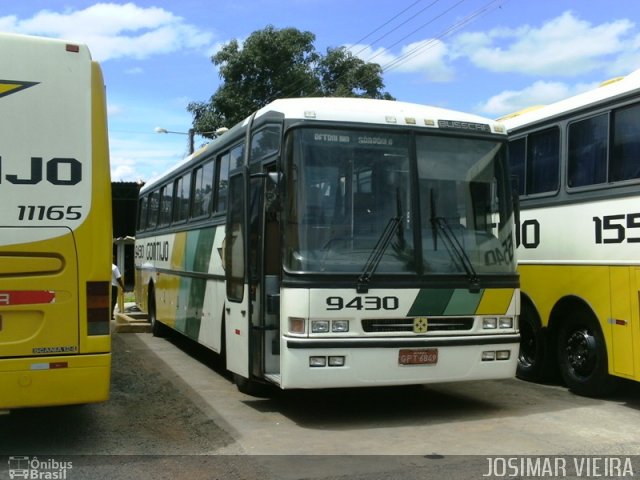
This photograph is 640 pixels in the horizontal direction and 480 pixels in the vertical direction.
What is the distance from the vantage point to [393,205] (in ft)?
22.1

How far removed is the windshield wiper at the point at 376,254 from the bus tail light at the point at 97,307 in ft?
7.58

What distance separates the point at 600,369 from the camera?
7680 mm

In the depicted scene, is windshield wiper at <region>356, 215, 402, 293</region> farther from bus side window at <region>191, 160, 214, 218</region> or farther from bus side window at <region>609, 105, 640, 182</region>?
bus side window at <region>191, 160, 214, 218</region>

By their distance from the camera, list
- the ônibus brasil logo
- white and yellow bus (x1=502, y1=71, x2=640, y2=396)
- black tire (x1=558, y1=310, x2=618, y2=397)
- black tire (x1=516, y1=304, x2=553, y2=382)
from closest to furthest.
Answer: the ônibus brasil logo < white and yellow bus (x1=502, y1=71, x2=640, y2=396) < black tire (x1=558, y1=310, x2=618, y2=397) < black tire (x1=516, y1=304, x2=553, y2=382)

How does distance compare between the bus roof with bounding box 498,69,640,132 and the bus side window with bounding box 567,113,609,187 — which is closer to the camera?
the bus roof with bounding box 498,69,640,132

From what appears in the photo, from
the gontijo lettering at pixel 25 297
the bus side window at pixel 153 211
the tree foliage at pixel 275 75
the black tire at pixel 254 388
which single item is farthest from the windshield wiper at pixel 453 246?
the tree foliage at pixel 275 75

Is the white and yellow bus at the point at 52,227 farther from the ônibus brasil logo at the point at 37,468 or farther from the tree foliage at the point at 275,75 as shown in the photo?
the tree foliage at the point at 275,75

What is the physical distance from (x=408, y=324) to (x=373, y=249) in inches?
32.4

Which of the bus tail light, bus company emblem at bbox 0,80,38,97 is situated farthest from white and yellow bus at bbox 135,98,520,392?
bus company emblem at bbox 0,80,38,97

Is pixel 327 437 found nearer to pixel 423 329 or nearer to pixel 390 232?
pixel 423 329

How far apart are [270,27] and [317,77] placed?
257cm

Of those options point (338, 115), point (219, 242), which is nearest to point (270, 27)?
point (219, 242)

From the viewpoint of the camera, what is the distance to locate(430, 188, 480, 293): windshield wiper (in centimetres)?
683

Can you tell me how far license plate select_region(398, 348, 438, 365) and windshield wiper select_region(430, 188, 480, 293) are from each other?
2.52 ft
